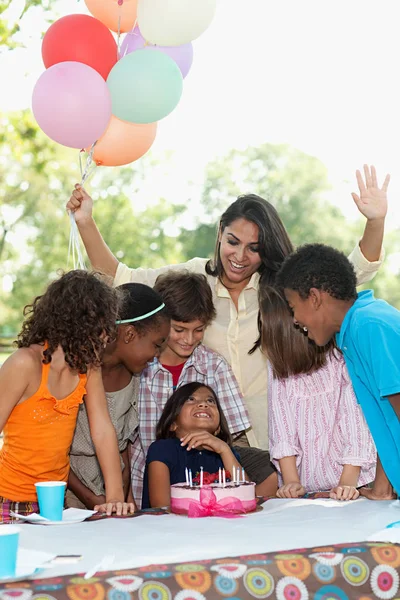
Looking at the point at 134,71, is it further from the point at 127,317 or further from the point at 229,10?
the point at 229,10

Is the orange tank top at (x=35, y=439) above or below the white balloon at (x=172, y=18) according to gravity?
below

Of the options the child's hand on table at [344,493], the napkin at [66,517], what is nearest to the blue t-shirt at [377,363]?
the child's hand on table at [344,493]

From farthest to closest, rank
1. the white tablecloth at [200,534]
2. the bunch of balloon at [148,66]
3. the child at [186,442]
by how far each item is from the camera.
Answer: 1. the bunch of balloon at [148,66]
2. the child at [186,442]
3. the white tablecloth at [200,534]

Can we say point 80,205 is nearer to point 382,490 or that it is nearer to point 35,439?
point 35,439

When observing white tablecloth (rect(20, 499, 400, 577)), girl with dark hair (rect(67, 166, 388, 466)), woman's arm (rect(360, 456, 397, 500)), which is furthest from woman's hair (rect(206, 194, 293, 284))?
white tablecloth (rect(20, 499, 400, 577))

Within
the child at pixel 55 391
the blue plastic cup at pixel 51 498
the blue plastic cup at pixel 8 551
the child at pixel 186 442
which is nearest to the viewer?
the blue plastic cup at pixel 8 551

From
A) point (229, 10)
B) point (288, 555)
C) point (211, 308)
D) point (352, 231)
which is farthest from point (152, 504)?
point (352, 231)

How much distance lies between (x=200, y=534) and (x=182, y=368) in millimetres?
1453

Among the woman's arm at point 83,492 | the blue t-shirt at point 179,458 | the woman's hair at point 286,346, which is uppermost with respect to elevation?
the woman's hair at point 286,346

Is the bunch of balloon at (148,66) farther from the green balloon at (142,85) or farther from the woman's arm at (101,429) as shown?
the woman's arm at (101,429)

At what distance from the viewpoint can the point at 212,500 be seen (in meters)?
2.43

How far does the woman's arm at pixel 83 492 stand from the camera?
3227 millimetres

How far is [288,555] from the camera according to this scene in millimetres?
1856

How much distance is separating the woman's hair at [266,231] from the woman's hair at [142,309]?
1.82 feet
